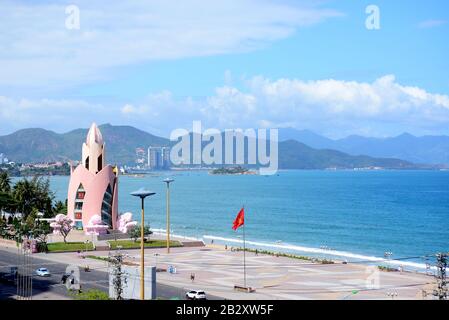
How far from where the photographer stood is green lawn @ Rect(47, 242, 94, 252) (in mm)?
41875

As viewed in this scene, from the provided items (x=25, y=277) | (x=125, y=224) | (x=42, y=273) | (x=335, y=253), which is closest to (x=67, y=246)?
(x=125, y=224)

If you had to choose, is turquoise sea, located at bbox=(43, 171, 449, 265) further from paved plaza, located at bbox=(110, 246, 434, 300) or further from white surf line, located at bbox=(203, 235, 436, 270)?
paved plaza, located at bbox=(110, 246, 434, 300)

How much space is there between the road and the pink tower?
1240 centimetres

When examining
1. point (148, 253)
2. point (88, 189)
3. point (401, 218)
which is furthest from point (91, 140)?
point (401, 218)

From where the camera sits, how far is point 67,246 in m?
43.0

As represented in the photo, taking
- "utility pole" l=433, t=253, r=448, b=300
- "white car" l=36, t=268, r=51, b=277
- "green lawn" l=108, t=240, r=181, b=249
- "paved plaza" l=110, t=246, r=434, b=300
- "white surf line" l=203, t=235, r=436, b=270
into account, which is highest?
"utility pole" l=433, t=253, r=448, b=300

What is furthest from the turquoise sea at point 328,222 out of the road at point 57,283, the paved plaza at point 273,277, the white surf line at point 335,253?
the road at point 57,283

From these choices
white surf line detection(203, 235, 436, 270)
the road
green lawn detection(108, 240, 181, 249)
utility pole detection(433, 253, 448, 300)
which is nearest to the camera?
utility pole detection(433, 253, 448, 300)

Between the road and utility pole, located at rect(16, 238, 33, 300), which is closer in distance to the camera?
utility pole, located at rect(16, 238, 33, 300)

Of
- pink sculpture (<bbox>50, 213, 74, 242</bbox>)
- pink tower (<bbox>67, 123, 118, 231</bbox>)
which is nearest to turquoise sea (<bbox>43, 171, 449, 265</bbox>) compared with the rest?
pink tower (<bbox>67, 123, 118, 231</bbox>)

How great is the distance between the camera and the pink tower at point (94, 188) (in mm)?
48812

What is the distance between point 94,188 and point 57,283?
2116 centimetres

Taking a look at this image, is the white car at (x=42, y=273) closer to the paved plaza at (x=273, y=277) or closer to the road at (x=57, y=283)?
the road at (x=57, y=283)
